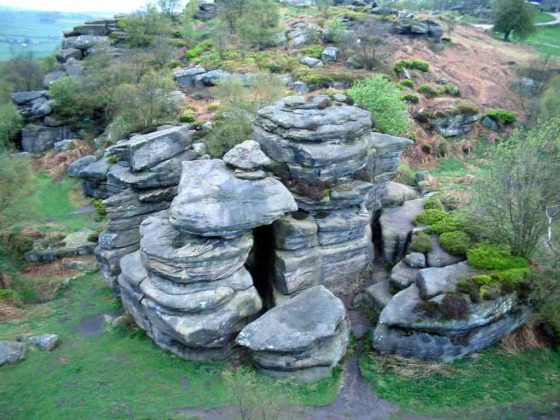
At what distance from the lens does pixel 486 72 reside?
2336 inches

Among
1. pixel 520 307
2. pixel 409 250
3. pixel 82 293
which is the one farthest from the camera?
pixel 82 293

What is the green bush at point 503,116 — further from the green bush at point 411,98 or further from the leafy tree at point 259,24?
the leafy tree at point 259,24

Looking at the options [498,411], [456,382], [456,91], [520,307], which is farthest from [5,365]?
[456,91]

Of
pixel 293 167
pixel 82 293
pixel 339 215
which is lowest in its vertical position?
pixel 82 293

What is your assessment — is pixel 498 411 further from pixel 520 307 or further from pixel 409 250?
pixel 409 250

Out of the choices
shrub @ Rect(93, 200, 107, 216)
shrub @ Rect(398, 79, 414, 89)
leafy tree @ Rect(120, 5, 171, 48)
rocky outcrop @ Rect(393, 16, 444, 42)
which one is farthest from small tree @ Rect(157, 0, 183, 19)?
shrub @ Rect(93, 200, 107, 216)

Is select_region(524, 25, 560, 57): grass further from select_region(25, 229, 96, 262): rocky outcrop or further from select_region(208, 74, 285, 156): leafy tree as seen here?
select_region(25, 229, 96, 262): rocky outcrop

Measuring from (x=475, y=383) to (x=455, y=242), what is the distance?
7.26 metres

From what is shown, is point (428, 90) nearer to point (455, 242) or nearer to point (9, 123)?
Result: point (455, 242)

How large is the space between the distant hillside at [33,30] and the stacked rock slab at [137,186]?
8789 centimetres

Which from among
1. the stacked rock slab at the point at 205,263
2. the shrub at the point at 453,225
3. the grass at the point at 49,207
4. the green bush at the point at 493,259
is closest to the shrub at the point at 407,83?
the shrub at the point at 453,225

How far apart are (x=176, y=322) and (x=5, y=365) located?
8101mm

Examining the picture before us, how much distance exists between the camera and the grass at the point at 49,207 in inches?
1286

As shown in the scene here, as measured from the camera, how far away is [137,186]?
84.1ft
